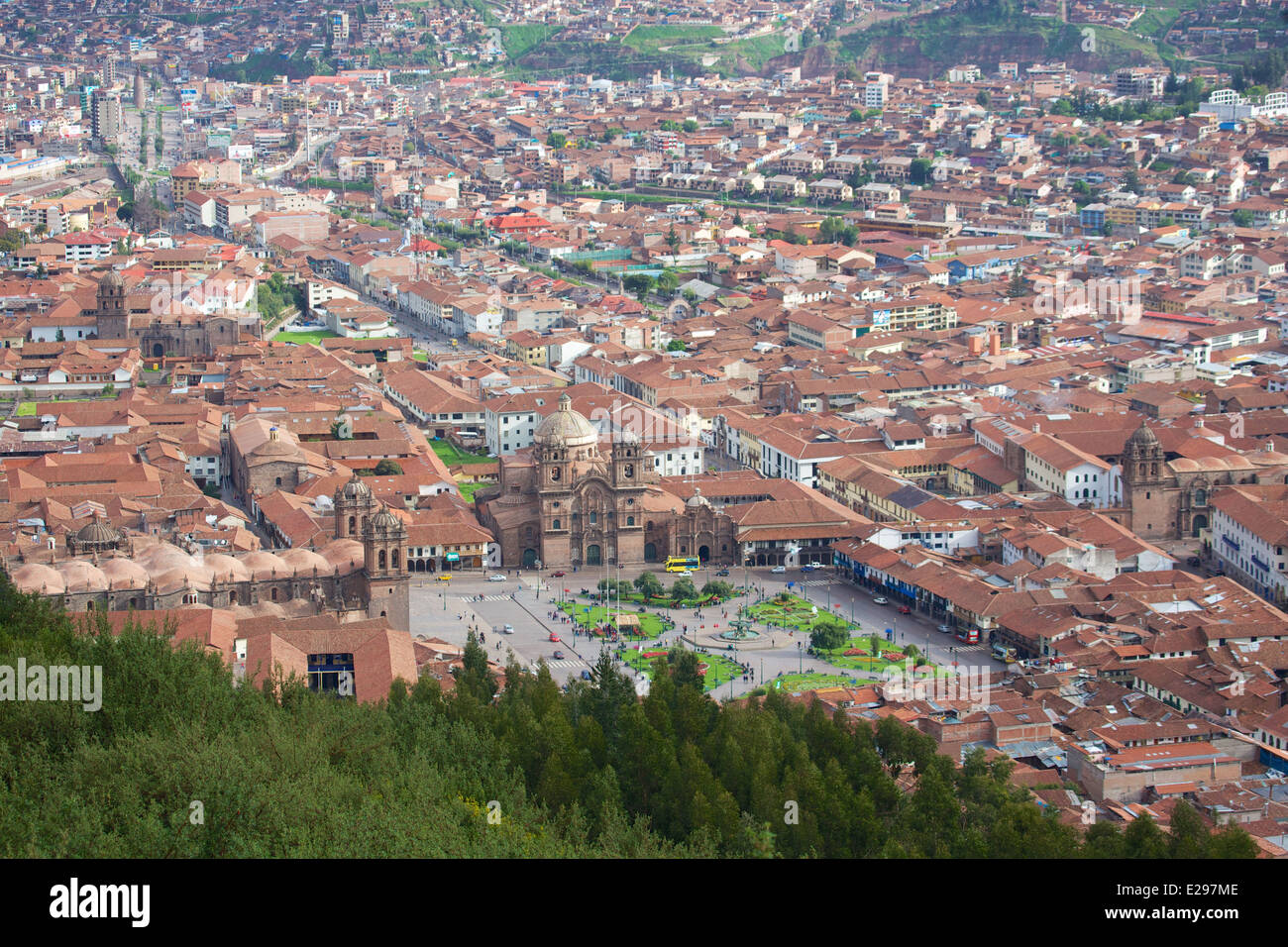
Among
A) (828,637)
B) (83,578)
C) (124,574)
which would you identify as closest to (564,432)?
(828,637)

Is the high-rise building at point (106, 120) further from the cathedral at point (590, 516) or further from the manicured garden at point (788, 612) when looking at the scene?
the manicured garden at point (788, 612)

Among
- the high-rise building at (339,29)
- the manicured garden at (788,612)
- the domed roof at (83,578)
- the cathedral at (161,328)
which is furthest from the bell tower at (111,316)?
the high-rise building at (339,29)

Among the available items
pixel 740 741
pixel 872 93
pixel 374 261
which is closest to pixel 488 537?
pixel 740 741

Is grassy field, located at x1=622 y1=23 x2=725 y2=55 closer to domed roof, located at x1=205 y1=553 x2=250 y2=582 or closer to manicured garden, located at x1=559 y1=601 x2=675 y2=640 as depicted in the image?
manicured garden, located at x1=559 y1=601 x2=675 y2=640

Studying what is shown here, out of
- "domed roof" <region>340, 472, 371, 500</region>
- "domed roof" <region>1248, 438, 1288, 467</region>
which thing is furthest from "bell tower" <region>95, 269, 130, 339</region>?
"domed roof" <region>1248, 438, 1288, 467</region>

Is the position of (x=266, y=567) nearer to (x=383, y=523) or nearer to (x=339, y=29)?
(x=383, y=523)

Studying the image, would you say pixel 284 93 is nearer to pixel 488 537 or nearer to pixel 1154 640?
pixel 488 537
